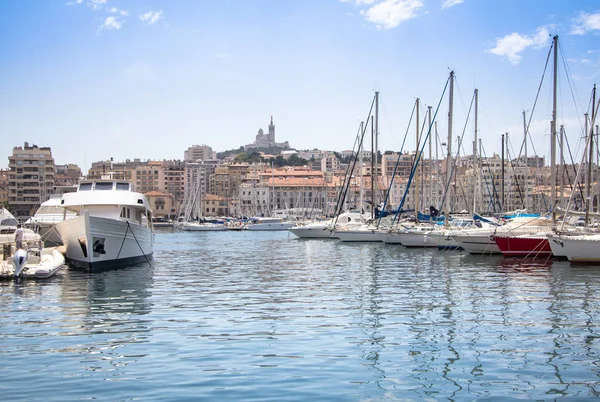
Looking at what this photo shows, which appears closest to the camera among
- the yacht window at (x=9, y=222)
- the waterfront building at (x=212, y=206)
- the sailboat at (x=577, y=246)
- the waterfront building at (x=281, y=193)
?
the sailboat at (x=577, y=246)

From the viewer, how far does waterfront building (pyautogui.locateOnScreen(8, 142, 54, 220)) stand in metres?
149

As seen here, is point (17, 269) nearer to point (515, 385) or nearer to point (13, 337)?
point (13, 337)

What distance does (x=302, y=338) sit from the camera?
53.8ft

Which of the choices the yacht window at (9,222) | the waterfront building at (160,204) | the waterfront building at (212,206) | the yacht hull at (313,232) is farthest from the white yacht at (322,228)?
the waterfront building at (212,206)

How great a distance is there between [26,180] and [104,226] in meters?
124

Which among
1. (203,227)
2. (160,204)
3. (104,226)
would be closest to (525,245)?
(104,226)

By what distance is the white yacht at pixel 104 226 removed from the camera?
111 feet

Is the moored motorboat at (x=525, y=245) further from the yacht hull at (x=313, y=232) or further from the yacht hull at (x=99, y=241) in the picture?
the yacht hull at (x=313, y=232)

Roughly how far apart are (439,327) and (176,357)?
23.2ft

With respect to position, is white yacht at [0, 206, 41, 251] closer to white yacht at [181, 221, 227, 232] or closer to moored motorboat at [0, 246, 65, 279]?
moored motorboat at [0, 246, 65, 279]

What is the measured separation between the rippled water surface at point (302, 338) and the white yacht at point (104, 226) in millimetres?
3055

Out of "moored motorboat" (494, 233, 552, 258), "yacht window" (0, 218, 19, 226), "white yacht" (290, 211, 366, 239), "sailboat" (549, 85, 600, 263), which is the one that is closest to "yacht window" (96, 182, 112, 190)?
"moored motorboat" (494, 233, 552, 258)

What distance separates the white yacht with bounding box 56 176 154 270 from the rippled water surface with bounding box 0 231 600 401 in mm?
3055

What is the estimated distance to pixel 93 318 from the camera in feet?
64.9
